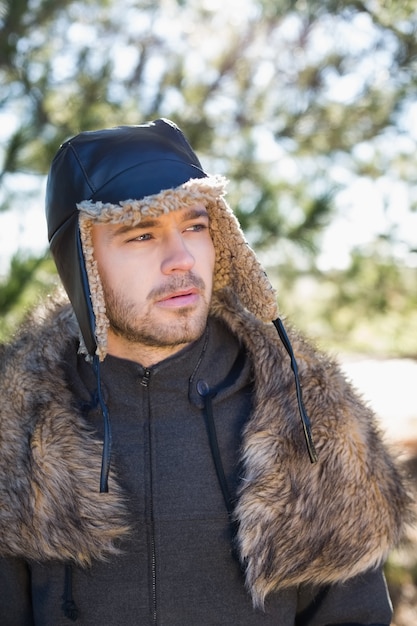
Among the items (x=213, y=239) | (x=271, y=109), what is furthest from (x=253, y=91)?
(x=213, y=239)

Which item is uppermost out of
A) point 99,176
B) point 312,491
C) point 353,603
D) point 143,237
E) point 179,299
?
point 99,176

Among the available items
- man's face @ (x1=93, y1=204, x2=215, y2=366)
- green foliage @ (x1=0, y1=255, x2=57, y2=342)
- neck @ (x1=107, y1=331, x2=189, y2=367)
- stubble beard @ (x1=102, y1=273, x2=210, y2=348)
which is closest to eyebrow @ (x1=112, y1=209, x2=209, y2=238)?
man's face @ (x1=93, y1=204, x2=215, y2=366)

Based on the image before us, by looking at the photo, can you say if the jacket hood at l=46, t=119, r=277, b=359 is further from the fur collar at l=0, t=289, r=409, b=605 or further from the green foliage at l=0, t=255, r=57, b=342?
the green foliage at l=0, t=255, r=57, b=342

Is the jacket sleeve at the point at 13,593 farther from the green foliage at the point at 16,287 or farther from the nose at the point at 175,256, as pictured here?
the green foliage at the point at 16,287

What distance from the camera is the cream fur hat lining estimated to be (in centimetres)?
182

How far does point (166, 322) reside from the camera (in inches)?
74.0

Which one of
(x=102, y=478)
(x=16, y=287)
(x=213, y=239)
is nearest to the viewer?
(x=102, y=478)

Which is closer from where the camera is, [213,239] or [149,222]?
[149,222]

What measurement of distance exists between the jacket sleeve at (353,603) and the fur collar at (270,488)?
6 centimetres

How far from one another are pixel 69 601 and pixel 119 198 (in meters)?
0.92

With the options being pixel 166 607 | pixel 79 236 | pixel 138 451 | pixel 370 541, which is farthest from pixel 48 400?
pixel 370 541

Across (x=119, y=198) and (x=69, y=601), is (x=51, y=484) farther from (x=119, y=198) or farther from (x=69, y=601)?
(x=119, y=198)

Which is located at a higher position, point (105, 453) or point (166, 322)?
point (166, 322)

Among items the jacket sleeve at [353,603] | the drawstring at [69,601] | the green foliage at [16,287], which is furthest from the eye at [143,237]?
the green foliage at [16,287]
